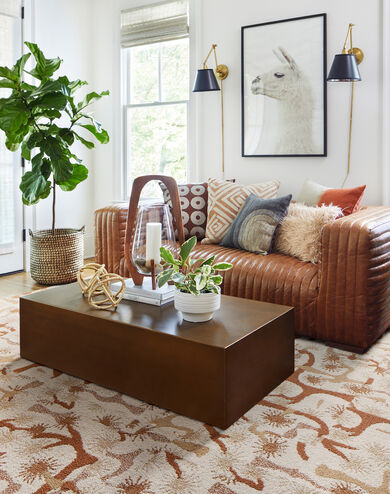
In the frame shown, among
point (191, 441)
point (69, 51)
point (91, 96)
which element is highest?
→ point (69, 51)

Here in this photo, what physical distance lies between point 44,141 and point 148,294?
1.86 metres

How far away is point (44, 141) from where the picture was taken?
3561mm

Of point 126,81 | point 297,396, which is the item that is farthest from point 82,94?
point 297,396

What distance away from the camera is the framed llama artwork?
366 cm

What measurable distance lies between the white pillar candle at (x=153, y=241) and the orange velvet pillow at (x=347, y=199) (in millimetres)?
1304

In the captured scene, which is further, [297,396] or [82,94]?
[82,94]

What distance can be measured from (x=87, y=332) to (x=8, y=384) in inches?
16.5

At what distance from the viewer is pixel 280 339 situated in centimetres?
208

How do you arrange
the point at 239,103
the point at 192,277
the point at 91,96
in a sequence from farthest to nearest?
the point at 239,103 < the point at 91,96 < the point at 192,277

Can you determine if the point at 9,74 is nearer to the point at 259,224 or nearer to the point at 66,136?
the point at 66,136

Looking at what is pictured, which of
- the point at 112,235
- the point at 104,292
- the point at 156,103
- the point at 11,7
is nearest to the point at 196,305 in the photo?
the point at 104,292

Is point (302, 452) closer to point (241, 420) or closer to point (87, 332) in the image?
point (241, 420)

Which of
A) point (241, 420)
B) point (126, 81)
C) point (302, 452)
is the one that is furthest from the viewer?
point (126, 81)

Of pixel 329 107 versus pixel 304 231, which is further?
pixel 329 107
